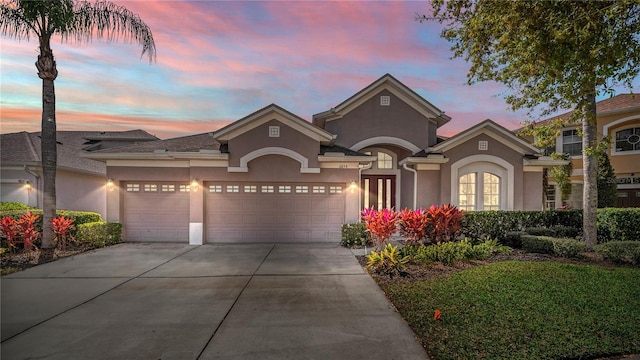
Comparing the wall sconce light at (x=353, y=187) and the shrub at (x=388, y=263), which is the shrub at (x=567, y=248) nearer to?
the shrub at (x=388, y=263)

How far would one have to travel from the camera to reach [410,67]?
1280 centimetres

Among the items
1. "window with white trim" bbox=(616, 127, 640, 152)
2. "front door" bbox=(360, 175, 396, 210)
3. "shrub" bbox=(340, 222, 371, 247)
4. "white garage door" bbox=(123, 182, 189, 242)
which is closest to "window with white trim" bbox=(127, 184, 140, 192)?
"white garage door" bbox=(123, 182, 189, 242)

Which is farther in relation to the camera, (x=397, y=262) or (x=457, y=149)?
(x=457, y=149)

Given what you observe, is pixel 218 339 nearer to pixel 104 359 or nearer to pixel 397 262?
pixel 104 359

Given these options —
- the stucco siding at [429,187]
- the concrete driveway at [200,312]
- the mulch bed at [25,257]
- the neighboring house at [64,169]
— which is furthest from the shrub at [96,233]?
the stucco siding at [429,187]

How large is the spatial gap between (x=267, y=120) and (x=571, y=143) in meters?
18.6

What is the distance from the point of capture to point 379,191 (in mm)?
13641

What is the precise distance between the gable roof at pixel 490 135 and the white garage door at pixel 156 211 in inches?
387

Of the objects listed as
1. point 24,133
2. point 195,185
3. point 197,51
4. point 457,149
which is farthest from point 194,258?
point 24,133

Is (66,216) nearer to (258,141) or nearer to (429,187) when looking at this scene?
(258,141)

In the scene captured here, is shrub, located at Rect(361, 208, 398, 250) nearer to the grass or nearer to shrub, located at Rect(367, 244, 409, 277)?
shrub, located at Rect(367, 244, 409, 277)

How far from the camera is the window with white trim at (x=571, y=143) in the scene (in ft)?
59.5

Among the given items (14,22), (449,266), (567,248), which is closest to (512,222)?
(567,248)

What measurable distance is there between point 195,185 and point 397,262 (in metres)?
7.73
